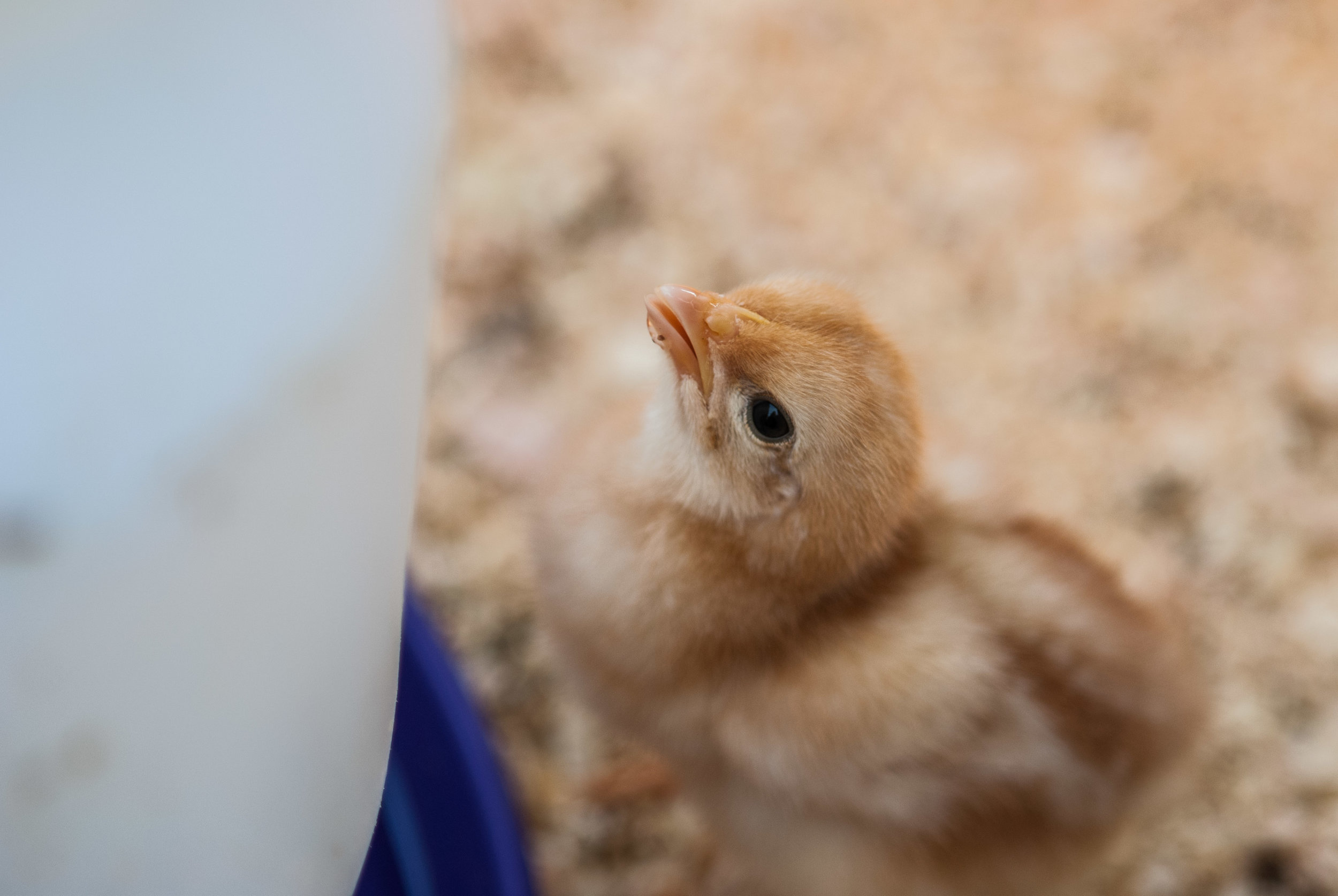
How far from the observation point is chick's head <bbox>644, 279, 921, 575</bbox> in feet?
2.78

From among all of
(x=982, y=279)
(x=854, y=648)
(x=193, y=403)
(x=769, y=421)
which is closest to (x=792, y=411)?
(x=769, y=421)

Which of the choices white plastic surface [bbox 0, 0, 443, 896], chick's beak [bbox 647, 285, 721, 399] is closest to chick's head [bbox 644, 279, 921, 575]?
chick's beak [bbox 647, 285, 721, 399]

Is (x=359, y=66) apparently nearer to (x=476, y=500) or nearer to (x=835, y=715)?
(x=835, y=715)

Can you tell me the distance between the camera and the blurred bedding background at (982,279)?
56.2 inches

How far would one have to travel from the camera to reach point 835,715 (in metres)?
1.01

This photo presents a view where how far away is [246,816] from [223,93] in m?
0.39

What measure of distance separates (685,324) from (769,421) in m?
0.10

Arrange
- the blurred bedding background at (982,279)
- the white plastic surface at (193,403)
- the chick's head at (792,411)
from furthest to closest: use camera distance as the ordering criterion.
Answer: the blurred bedding background at (982,279)
the chick's head at (792,411)
the white plastic surface at (193,403)

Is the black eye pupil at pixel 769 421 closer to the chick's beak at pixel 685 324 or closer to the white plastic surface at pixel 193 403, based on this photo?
the chick's beak at pixel 685 324

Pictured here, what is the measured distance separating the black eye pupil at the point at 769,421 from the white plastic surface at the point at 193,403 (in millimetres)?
309

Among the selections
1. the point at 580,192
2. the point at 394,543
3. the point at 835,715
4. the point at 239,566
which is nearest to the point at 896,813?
the point at 835,715

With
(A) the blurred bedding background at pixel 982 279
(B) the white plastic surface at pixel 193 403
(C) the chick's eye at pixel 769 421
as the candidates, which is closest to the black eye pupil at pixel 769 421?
(C) the chick's eye at pixel 769 421

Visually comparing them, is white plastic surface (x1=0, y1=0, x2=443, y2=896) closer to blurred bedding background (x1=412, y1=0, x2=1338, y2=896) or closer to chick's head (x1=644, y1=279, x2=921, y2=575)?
chick's head (x1=644, y1=279, x2=921, y2=575)

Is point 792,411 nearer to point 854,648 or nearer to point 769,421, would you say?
point 769,421
